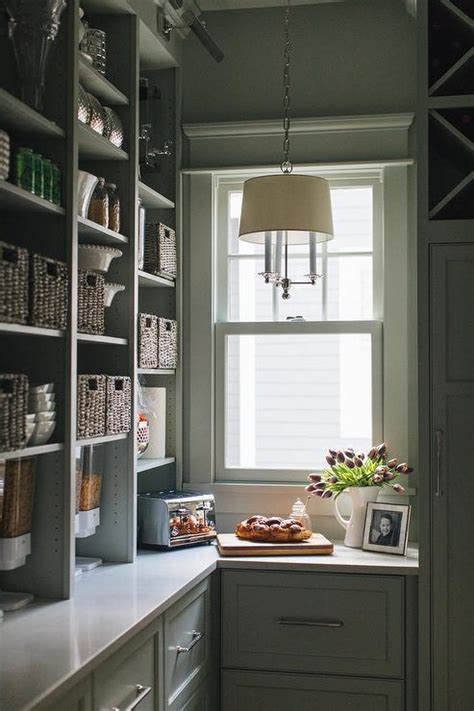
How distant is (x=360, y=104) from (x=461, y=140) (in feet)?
2.75

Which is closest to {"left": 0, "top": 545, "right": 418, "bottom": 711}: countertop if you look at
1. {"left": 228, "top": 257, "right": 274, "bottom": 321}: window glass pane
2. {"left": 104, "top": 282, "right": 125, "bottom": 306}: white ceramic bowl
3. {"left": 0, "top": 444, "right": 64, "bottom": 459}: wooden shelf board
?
{"left": 0, "top": 444, "right": 64, "bottom": 459}: wooden shelf board

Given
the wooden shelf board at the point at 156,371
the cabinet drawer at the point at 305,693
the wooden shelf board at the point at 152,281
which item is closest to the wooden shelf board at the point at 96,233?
the wooden shelf board at the point at 152,281

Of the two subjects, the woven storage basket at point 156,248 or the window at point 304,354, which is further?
the window at point 304,354

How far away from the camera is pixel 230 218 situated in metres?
3.97

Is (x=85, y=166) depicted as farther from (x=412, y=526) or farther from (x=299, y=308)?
(x=412, y=526)

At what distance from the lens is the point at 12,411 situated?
234 centimetres

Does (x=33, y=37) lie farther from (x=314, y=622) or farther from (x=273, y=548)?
(x=314, y=622)

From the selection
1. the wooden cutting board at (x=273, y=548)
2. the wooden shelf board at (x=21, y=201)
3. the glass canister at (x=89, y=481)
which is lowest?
the wooden cutting board at (x=273, y=548)

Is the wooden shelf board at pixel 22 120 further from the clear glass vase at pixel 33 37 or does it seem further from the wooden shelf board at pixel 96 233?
the wooden shelf board at pixel 96 233

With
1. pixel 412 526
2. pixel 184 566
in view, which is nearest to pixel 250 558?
pixel 184 566

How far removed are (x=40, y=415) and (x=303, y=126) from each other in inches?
74.8

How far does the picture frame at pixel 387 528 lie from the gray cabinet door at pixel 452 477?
30cm

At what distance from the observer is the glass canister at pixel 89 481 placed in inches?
121

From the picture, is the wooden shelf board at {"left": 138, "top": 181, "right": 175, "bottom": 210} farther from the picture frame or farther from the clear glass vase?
the picture frame
